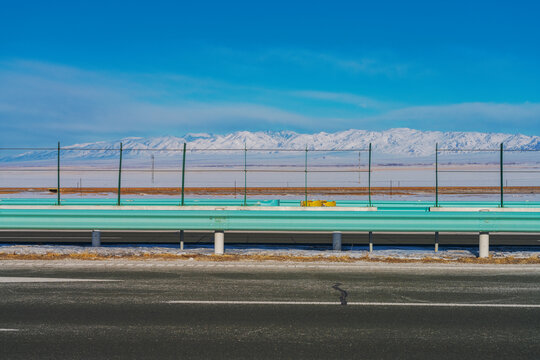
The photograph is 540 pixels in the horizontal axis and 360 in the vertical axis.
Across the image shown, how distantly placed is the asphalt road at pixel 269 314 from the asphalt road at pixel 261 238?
498cm

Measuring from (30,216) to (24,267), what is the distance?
2778mm

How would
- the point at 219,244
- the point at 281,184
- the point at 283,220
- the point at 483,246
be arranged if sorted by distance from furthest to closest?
the point at 281,184 < the point at 283,220 < the point at 219,244 < the point at 483,246

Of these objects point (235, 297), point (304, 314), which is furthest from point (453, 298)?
point (235, 297)

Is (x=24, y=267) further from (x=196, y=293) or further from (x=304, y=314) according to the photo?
(x=304, y=314)

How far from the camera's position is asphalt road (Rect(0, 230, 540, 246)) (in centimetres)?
1517

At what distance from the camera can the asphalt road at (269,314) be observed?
5473 mm

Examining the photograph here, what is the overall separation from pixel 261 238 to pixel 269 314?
910 cm

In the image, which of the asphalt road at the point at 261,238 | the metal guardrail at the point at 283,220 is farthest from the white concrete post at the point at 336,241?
the asphalt road at the point at 261,238

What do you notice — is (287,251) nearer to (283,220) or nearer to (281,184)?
(283,220)

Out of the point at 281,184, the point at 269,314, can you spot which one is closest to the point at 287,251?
the point at 269,314

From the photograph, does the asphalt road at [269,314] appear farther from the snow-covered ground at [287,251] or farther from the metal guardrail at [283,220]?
the metal guardrail at [283,220]

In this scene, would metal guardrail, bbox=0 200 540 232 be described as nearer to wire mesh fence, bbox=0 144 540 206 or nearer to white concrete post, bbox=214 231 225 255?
white concrete post, bbox=214 231 225 255

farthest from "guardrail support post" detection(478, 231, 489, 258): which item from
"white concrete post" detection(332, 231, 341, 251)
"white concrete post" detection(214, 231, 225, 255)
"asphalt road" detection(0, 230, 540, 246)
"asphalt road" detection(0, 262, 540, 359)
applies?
"white concrete post" detection(214, 231, 225, 255)

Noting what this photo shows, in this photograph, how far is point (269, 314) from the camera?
22.5 feet
